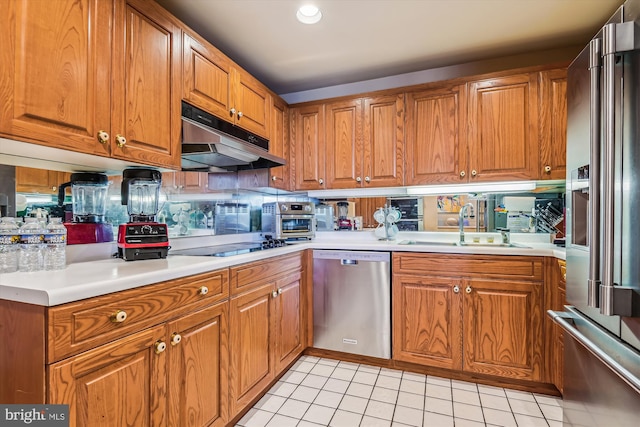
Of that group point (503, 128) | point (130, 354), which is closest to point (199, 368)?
point (130, 354)

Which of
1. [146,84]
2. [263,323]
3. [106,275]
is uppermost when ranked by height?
[146,84]

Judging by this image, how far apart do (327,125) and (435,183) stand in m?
1.06

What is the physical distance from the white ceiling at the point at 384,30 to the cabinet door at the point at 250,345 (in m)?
1.66

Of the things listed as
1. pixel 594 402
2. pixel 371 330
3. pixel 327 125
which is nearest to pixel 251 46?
pixel 327 125

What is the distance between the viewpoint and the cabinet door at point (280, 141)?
8.52 feet

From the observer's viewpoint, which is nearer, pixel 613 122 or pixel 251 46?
pixel 613 122

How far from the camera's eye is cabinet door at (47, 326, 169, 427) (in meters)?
0.89

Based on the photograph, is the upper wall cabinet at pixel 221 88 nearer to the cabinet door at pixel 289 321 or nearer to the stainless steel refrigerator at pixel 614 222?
the cabinet door at pixel 289 321

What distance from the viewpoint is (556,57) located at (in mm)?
2348

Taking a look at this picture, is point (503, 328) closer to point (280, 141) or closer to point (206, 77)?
point (280, 141)

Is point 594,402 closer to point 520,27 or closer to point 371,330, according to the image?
point 371,330

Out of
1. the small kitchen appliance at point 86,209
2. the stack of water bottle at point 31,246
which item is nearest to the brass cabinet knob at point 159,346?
the stack of water bottle at point 31,246

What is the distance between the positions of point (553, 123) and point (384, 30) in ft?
4.39

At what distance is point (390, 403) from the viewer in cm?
183
